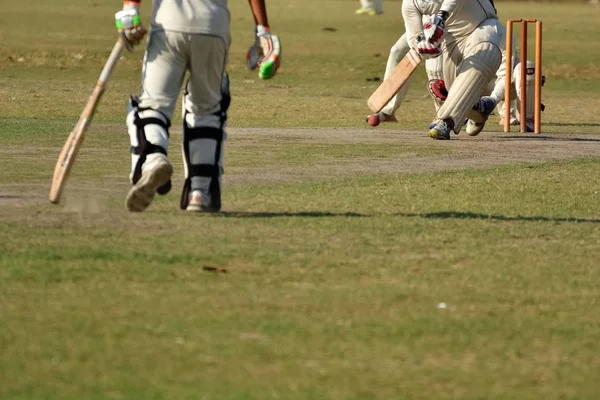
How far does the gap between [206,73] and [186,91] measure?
249 millimetres

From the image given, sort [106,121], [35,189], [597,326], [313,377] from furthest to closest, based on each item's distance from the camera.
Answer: [106,121] → [35,189] → [597,326] → [313,377]

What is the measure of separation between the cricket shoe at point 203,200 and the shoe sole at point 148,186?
0.42 meters

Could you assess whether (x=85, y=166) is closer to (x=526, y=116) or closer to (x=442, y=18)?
(x=442, y=18)

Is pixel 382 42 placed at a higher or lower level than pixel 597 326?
lower

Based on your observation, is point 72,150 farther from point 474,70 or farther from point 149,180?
point 474,70

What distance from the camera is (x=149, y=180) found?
847cm

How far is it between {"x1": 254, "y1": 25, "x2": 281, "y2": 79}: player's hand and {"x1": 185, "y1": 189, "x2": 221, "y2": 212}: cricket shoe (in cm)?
79

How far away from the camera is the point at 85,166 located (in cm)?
1161

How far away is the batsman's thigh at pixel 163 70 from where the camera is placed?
347 inches

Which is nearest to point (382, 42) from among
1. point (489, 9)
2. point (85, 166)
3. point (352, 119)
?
point (352, 119)

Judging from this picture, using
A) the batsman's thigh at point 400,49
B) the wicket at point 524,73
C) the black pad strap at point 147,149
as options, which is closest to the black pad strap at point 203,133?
the black pad strap at point 147,149

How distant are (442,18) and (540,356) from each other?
8899mm

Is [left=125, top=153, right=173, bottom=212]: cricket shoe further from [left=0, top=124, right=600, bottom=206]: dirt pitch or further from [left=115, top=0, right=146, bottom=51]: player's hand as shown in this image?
[left=0, top=124, right=600, bottom=206]: dirt pitch

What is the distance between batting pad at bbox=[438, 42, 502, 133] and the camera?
14.2 metres
